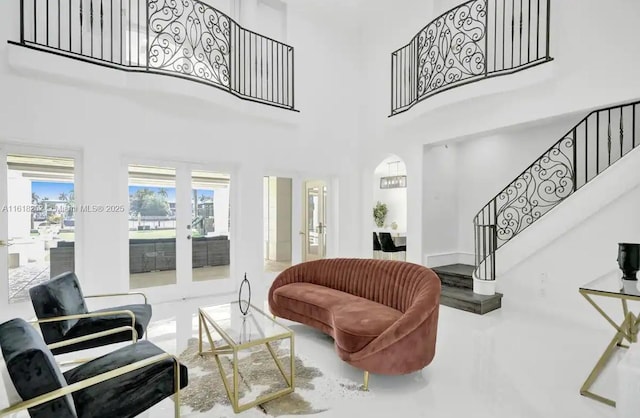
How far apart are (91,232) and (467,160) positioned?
6.62m

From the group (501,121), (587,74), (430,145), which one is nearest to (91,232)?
(430,145)

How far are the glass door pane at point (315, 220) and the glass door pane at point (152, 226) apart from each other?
264 centimetres

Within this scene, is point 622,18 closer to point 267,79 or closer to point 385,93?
point 385,93

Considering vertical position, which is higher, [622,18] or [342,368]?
[622,18]

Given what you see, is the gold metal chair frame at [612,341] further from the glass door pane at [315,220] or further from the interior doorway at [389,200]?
the interior doorway at [389,200]

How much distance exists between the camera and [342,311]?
10.3ft

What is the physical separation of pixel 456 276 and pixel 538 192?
2112 mm

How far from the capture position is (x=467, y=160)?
6.77 m

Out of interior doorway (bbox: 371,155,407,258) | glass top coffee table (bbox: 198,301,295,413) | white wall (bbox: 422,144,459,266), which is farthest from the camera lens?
interior doorway (bbox: 371,155,407,258)

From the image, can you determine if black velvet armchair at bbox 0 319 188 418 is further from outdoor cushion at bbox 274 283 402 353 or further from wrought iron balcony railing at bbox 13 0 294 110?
wrought iron balcony railing at bbox 13 0 294 110

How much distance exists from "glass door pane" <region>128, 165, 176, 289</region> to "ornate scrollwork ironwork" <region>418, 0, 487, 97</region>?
455 cm

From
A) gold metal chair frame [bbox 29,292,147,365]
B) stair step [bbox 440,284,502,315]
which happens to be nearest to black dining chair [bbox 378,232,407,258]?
stair step [bbox 440,284,502,315]

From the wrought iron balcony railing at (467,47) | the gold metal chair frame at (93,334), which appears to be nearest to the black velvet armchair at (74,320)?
the gold metal chair frame at (93,334)

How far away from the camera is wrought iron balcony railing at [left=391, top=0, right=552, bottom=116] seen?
4984 millimetres
